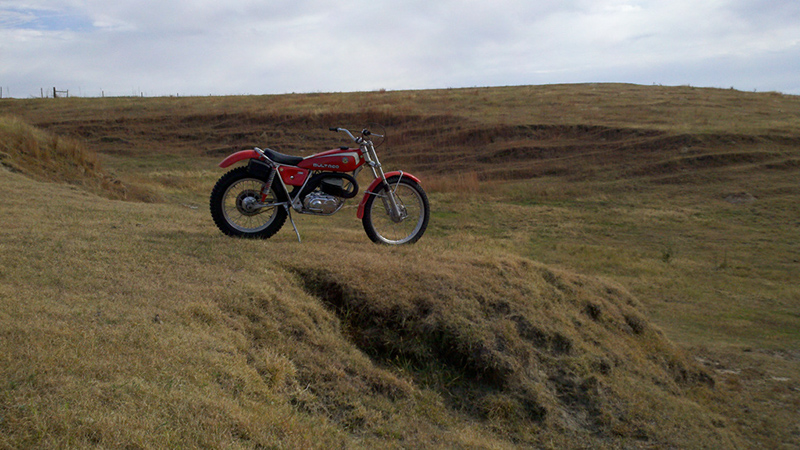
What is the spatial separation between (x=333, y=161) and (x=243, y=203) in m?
1.11

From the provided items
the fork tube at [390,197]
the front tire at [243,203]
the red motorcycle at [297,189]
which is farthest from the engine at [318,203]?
the fork tube at [390,197]

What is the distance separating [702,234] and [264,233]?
36.7 ft

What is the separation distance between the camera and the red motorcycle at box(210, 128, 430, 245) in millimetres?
7035

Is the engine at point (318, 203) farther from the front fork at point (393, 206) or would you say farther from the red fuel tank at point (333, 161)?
the front fork at point (393, 206)

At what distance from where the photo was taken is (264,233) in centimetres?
713

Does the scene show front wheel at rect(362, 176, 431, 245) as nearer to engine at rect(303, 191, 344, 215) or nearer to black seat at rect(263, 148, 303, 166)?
engine at rect(303, 191, 344, 215)

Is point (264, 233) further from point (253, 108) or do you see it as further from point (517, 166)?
point (253, 108)

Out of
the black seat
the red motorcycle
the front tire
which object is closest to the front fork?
the red motorcycle

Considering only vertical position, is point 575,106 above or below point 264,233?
above

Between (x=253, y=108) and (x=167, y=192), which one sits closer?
(x=167, y=192)

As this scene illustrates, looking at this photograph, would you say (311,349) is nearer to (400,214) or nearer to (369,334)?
(369,334)

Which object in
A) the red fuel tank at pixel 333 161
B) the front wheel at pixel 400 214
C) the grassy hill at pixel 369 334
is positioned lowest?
the grassy hill at pixel 369 334

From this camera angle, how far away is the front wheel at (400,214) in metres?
7.42

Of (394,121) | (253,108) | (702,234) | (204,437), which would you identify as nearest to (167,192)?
(702,234)
